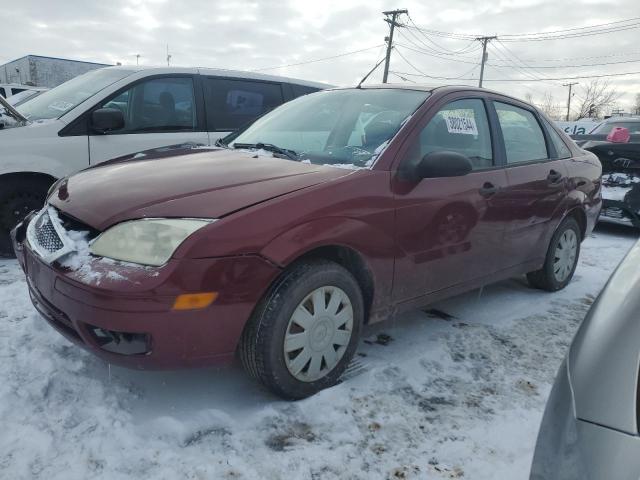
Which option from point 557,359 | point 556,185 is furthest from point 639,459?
point 556,185

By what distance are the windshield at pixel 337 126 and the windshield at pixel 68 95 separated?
171 cm

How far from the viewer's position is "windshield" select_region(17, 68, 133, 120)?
439 centimetres

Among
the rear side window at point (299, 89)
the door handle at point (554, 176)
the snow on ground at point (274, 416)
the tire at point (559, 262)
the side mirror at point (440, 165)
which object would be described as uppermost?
the rear side window at point (299, 89)

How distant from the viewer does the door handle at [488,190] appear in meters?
3.20

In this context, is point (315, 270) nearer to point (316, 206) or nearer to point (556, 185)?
point (316, 206)

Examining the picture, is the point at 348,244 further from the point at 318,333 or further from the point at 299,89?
the point at 299,89

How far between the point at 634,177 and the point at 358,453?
232 inches

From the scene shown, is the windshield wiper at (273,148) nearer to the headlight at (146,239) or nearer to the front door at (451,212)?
the front door at (451,212)

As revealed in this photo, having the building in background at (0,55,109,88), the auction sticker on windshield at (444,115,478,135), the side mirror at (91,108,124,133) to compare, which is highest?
the building in background at (0,55,109,88)

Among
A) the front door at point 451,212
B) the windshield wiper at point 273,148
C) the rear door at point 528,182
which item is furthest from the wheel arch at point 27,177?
the rear door at point 528,182

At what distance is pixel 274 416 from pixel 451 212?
1.49 metres

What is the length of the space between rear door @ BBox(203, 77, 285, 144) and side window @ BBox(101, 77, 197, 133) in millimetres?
177

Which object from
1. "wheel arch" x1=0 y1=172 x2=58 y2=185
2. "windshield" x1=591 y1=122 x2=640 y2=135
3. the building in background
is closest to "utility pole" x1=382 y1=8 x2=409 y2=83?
the building in background

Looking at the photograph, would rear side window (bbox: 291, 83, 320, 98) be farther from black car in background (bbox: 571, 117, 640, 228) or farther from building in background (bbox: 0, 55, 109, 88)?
building in background (bbox: 0, 55, 109, 88)
